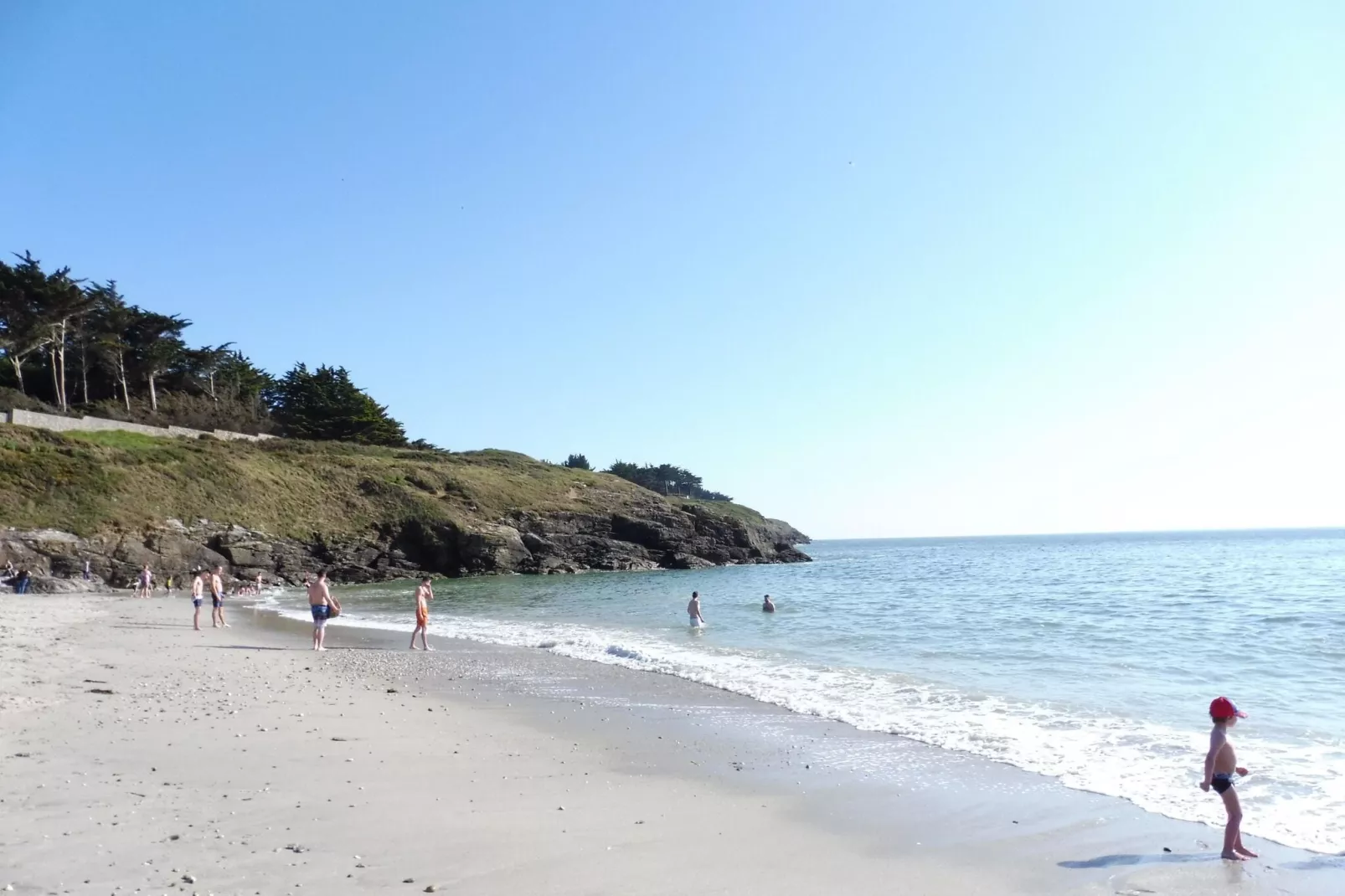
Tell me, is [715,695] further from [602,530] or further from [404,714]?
[602,530]

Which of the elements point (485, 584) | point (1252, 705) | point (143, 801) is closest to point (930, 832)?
point (143, 801)

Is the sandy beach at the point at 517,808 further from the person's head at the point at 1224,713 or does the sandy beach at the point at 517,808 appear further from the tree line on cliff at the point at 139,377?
the tree line on cliff at the point at 139,377

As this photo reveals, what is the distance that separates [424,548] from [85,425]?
22.7m

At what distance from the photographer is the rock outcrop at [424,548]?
129 feet

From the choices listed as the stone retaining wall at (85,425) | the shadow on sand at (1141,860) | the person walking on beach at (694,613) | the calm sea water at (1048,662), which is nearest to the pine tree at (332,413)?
the stone retaining wall at (85,425)

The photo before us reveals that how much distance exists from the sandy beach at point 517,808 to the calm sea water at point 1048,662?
1.24m

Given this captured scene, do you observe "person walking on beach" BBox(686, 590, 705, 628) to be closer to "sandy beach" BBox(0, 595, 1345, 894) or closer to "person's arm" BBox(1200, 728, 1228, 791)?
"sandy beach" BBox(0, 595, 1345, 894)

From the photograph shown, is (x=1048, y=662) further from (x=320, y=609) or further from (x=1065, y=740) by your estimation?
(x=320, y=609)

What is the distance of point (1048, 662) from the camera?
16.4 meters

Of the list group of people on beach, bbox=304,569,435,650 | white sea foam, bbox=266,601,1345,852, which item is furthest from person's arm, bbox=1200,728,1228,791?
group of people on beach, bbox=304,569,435,650

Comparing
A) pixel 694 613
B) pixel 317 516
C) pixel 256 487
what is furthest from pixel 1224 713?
pixel 256 487

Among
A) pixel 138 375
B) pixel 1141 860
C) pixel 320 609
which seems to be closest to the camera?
pixel 1141 860

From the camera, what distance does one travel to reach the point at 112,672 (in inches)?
529

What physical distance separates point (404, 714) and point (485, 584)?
38.4 metres
